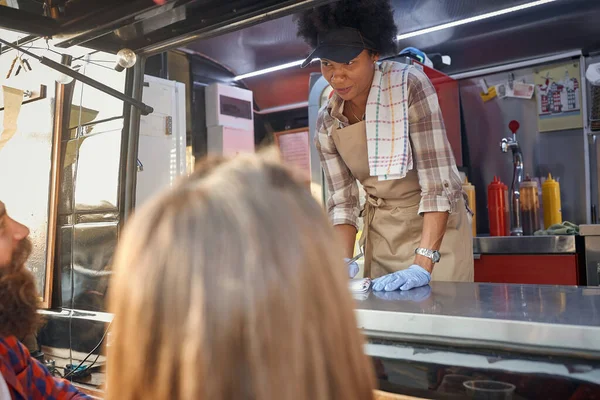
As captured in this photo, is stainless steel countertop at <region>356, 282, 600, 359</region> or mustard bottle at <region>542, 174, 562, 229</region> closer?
stainless steel countertop at <region>356, 282, 600, 359</region>

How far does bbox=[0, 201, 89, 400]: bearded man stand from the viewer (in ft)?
4.31

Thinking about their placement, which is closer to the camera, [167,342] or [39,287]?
[167,342]

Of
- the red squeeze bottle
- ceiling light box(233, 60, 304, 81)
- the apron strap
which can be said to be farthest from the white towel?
ceiling light box(233, 60, 304, 81)

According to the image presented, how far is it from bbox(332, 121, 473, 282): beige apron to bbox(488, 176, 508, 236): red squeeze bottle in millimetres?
1229

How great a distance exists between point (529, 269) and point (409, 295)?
1.58 metres

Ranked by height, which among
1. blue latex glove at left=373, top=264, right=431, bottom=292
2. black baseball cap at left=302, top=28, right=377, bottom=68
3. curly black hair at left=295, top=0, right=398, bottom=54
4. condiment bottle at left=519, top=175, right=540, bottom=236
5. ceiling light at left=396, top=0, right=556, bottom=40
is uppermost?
ceiling light at left=396, top=0, right=556, bottom=40

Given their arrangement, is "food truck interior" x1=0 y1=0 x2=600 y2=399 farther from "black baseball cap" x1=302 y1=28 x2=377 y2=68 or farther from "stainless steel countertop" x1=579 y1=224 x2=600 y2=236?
"black baseball cap" x1=302 y1=28 x2=377 y2=68

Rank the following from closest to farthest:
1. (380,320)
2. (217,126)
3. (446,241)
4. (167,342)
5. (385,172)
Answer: (167,342)
(380,320)
(385,172)
(446,241)
(217,126)

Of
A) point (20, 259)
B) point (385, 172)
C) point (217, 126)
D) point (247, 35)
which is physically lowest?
point (20, 259)

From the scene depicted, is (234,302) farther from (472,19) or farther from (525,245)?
(472,19)

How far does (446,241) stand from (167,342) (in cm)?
161

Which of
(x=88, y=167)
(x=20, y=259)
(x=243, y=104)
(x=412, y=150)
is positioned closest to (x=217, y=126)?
(x=243, y=104)

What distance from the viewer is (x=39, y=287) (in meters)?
2.52

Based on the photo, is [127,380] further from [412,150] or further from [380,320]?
[412,150]
